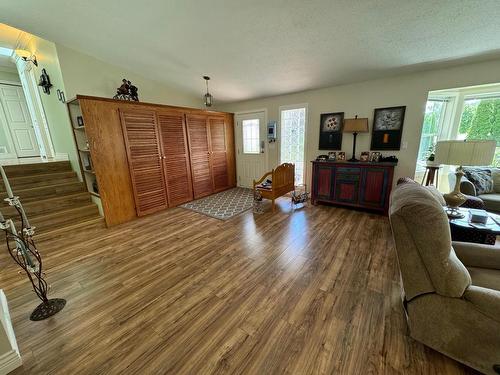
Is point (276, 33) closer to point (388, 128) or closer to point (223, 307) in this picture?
point (388, 128)

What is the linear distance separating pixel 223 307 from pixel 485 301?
166 centimetres

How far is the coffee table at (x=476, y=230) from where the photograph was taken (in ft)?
5.45

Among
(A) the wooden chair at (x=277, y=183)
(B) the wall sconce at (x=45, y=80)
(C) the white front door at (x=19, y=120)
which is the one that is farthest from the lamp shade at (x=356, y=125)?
(C) the white front door at (x=19, y=120)

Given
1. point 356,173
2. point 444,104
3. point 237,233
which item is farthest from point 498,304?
point 444,104

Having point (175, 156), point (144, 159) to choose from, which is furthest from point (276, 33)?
point (144, 159)

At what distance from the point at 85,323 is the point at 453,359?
259cm

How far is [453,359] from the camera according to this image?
122 cm

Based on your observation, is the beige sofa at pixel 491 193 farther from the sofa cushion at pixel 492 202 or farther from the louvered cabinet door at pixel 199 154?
the louvered cabinet door at pixel 199 154

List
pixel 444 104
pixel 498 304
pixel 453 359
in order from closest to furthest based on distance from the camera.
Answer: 1. pixel 498 304
2. pixel 453 359
3. pixel 444 104

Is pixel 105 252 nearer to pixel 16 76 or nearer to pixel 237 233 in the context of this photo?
pixel 237 233

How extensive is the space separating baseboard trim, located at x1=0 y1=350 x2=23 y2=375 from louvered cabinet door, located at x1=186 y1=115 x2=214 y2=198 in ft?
11.2

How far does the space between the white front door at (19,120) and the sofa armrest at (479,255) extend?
27.8 ft

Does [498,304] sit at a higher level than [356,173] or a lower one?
lower

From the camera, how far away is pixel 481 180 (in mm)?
2928
